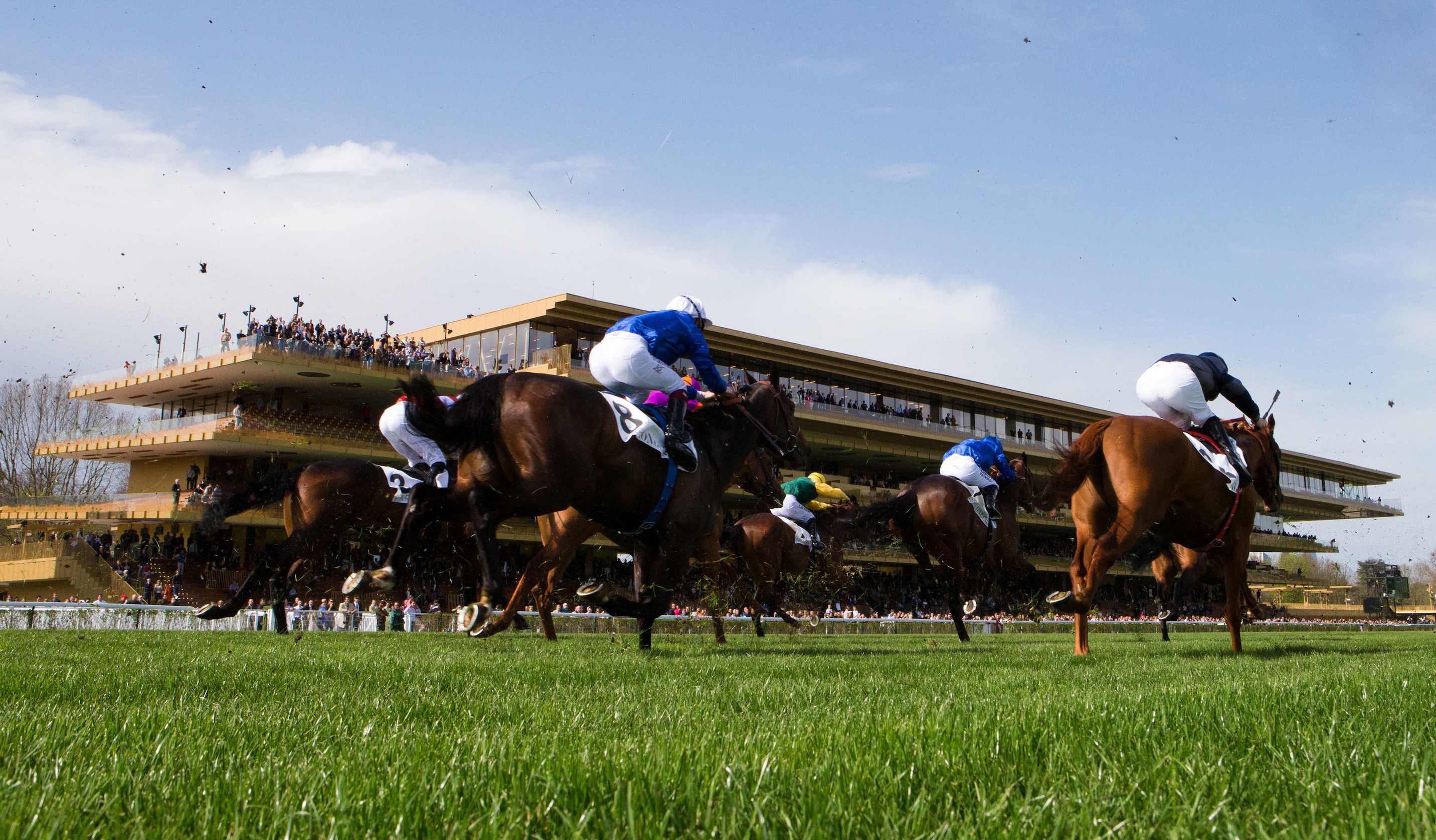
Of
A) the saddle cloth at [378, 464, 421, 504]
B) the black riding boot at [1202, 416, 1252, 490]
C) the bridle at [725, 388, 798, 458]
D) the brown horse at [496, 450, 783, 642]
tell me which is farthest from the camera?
the saddle cloth at [378, 464, 421, 504]

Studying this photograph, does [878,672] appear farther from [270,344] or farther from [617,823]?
[270,344]

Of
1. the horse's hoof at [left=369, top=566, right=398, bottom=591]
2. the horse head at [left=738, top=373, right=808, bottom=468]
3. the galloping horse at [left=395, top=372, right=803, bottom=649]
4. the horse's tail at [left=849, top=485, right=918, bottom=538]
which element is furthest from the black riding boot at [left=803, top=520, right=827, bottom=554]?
the horse's hoof at [left=369, top=566, right=398, bottom=591]

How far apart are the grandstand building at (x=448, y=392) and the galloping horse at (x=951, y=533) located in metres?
16.6

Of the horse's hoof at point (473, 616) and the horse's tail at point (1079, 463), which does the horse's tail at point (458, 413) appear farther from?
the horse's tail at point (1079, 463)

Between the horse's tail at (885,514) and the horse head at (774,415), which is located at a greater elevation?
the horse head at (774,415)

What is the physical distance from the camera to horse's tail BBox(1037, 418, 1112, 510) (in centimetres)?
902

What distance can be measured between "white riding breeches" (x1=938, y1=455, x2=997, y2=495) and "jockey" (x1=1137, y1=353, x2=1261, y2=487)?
405 centimetres

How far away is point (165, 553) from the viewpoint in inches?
1251

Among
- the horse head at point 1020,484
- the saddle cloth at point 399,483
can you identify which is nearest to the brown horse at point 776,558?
the horse head at point 1020,484

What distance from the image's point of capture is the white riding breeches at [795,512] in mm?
14977

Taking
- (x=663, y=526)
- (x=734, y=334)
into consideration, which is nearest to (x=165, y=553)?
(x=734, y=334)

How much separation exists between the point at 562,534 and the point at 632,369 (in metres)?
2.81

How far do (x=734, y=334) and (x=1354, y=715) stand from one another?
43223 millimetres

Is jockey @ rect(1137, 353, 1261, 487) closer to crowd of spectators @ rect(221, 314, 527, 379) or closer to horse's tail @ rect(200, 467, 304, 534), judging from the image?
horse's tail @ rect(200, 467, 304, 534)
